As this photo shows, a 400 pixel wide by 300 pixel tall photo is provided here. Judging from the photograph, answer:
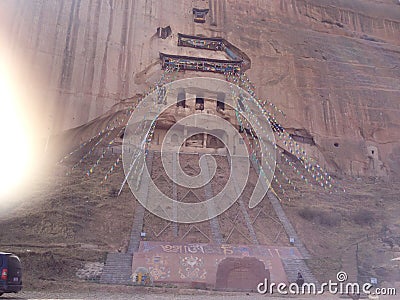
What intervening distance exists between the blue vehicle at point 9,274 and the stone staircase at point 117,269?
3994mm

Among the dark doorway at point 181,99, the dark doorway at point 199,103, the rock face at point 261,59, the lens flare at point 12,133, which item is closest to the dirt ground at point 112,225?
the lens flare at point 12,133

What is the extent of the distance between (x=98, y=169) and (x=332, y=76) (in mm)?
15054

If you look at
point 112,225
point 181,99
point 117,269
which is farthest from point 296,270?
point 181,99

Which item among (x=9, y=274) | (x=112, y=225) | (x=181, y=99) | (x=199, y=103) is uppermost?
(x=181, y=99)

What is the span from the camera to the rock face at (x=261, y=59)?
2250cm

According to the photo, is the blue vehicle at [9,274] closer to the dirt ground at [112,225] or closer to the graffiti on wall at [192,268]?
the dirt ground at [112,225]

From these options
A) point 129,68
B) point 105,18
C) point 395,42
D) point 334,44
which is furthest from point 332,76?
point 105,18

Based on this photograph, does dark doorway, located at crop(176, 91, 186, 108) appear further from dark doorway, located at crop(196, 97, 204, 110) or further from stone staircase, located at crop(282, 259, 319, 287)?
stone staircase, located at crop(282, 259, 319, 287)

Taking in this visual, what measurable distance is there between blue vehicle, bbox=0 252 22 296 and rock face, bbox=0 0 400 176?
42.9 ft

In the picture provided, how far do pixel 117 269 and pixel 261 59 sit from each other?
16.5 metres

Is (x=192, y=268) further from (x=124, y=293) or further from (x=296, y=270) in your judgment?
(x=296, y=270)

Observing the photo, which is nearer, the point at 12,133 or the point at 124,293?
the point at 124,293

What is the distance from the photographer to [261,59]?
2589 cm

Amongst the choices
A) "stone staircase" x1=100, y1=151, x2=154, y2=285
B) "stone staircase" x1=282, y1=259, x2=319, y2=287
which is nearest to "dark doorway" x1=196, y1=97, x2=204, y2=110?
"stone staircase" x1=100, y1=151, x2=154, y2=285
